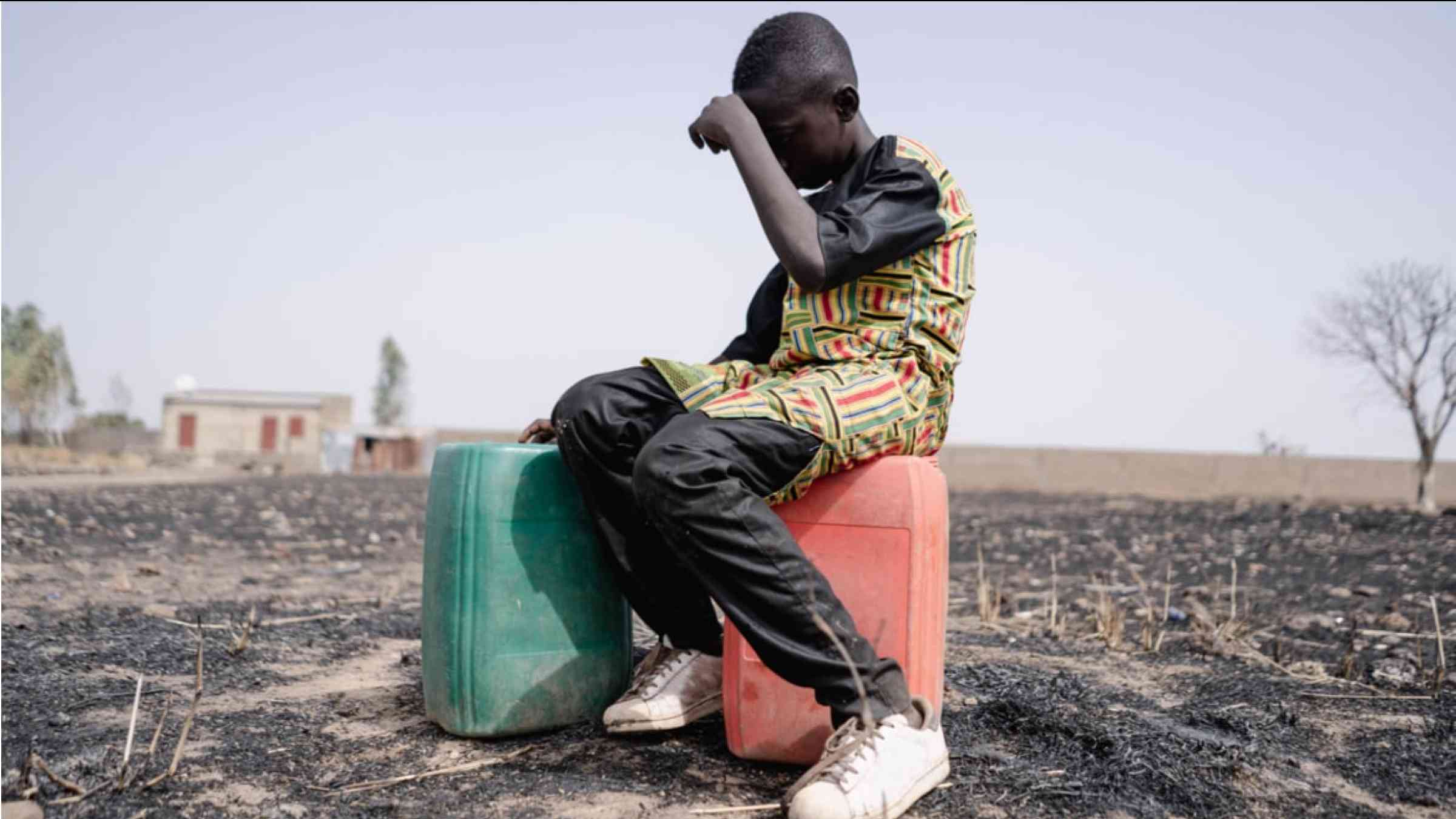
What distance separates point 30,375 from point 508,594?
36.0 m

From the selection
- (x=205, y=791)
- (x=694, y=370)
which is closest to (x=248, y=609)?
(x=205, y=791)

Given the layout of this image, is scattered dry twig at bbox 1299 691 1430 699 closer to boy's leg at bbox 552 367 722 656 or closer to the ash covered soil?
the ash covered soil

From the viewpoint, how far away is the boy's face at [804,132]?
8.31 ft

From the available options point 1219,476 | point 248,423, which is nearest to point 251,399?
point 248,423

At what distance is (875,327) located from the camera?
2.45 meters

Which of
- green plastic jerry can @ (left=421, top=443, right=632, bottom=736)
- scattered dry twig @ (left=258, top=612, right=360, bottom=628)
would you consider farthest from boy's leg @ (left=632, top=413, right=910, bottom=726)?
scattered dry twig @ (left=258, top=612, right=360, bottom=628)

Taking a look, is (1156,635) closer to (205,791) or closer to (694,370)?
(694,370)

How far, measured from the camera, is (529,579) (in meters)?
2.71

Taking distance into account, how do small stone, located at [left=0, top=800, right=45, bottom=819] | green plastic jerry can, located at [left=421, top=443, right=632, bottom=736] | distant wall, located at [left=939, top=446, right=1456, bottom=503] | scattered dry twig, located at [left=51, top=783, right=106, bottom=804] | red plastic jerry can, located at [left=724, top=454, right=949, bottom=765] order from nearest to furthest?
small stone, located at [left=0, top=800, right=45, bottom=819]
scattered dry twig, located at [left=51, top=783, right=106, bottom=804]
red plastic jerry can, located at [left=724, top=454, right=949, bottom=765]
green plastic jerry can, located at [left=421, top=443, right=632, bottom=736]
distant wall, located at [left=939, top=446, right=1456, bottom=503]

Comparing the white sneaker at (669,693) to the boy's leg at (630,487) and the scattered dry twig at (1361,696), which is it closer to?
the boy's leg at (630,487)

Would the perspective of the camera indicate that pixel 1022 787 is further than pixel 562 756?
No

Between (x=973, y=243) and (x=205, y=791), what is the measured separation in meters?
2.09

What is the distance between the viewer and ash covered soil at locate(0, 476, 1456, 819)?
2361 millimetres

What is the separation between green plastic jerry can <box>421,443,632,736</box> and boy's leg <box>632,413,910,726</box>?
1.79 ft
